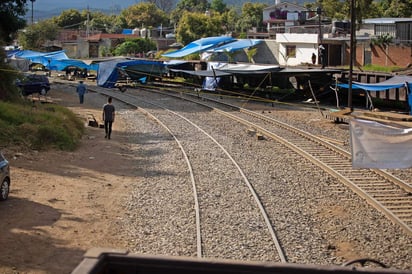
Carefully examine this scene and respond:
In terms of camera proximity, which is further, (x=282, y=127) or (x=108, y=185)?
(x=282, y=127)

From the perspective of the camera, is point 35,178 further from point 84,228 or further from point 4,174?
point 84,228

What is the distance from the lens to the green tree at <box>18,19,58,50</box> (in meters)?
94.2

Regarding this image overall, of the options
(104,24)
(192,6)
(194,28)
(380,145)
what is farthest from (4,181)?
(192,6)

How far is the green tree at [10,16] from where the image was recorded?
1531 inches

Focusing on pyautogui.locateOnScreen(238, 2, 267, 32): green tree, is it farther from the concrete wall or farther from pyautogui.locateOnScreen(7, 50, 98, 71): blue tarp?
pyautogui.locateOnScreen(7, 50, 98, 71): blue tarp

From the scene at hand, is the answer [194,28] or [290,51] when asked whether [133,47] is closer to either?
[194,28]

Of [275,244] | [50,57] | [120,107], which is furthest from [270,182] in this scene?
[50,57]

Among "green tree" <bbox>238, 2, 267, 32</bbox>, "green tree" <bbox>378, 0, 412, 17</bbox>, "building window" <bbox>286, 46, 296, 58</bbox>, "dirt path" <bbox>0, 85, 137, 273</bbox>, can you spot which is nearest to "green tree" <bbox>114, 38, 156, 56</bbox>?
"green tree" <bbox>238, 2, 267, 32</bbox>

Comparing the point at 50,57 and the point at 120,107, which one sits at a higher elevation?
the point at 50,57

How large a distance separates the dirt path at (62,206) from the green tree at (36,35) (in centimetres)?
7715

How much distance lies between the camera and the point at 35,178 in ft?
51.9

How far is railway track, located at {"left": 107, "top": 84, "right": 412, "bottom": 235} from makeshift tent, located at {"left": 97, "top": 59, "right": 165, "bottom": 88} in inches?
794

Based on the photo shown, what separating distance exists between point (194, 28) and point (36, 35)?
26370 mm

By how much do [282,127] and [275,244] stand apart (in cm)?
1597
